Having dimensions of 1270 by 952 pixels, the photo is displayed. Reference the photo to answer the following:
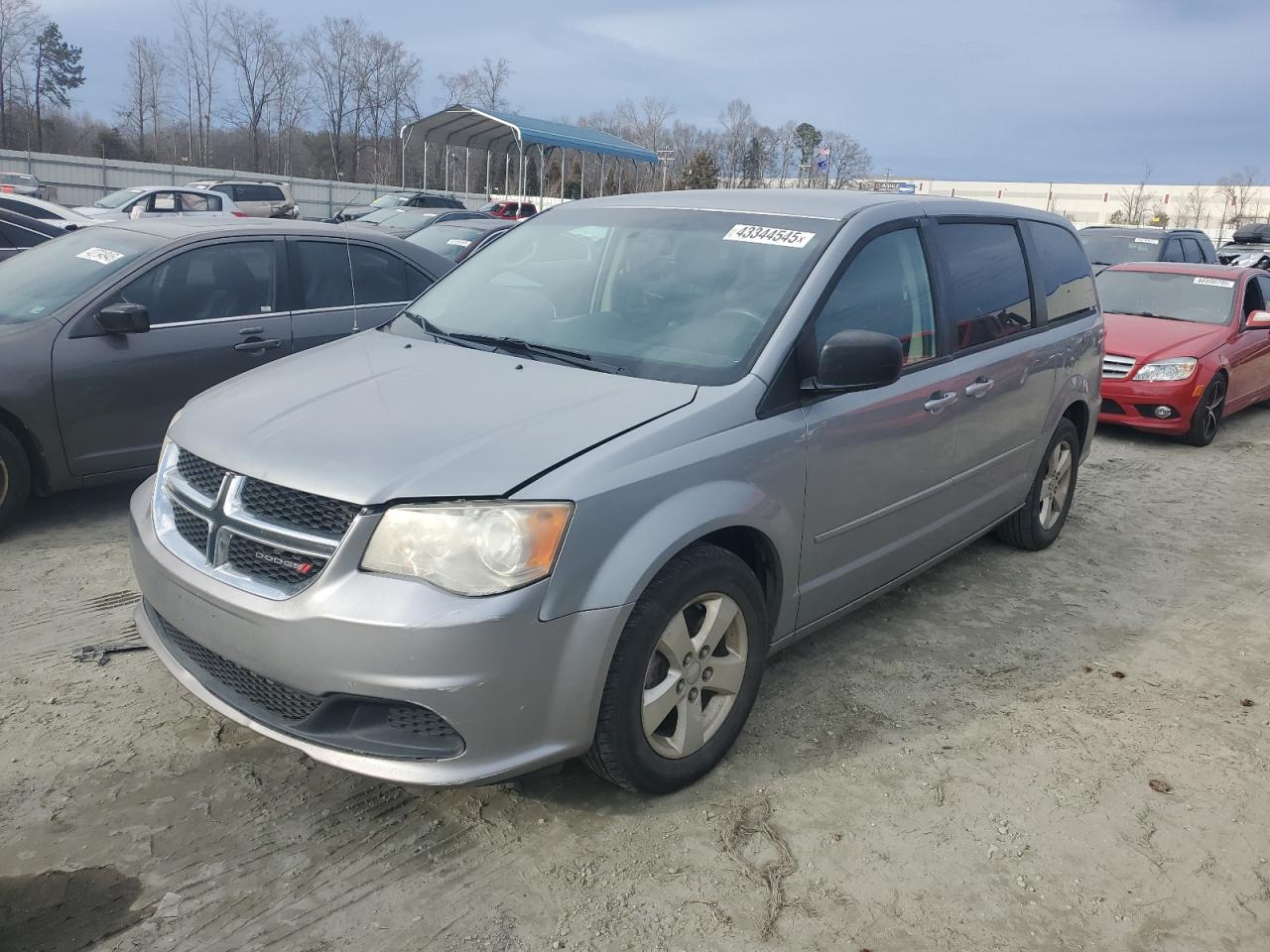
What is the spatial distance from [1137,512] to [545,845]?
528 centimetres

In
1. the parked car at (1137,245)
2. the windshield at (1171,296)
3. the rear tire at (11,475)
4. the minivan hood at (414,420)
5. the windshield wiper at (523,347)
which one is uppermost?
the parked car at (1137,245)

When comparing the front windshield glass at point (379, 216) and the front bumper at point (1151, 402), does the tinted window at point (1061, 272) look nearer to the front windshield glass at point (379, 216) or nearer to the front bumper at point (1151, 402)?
the front bumper at point (1151, 402)

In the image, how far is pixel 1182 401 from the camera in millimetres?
8562

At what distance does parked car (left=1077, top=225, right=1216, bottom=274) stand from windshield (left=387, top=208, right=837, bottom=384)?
40.7 ft

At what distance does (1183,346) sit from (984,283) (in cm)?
542

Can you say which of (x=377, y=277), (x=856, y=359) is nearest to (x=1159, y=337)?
(x=377, y=277)

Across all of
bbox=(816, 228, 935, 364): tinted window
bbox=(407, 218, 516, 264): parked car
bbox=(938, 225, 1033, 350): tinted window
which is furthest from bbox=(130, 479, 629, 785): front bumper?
bbox=(407, 218, 516, 264): parked car

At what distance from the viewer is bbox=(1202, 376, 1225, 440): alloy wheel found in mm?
8781

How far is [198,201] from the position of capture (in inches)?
841

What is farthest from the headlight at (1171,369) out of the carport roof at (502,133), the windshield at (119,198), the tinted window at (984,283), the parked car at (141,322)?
the carport roof at (502,133)

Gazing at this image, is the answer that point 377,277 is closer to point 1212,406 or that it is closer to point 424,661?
point 424,661

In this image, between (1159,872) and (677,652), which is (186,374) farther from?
(1159,872)

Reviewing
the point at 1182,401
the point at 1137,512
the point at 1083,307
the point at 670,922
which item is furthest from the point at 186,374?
the point at 1182,401

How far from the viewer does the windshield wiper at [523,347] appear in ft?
10.9
